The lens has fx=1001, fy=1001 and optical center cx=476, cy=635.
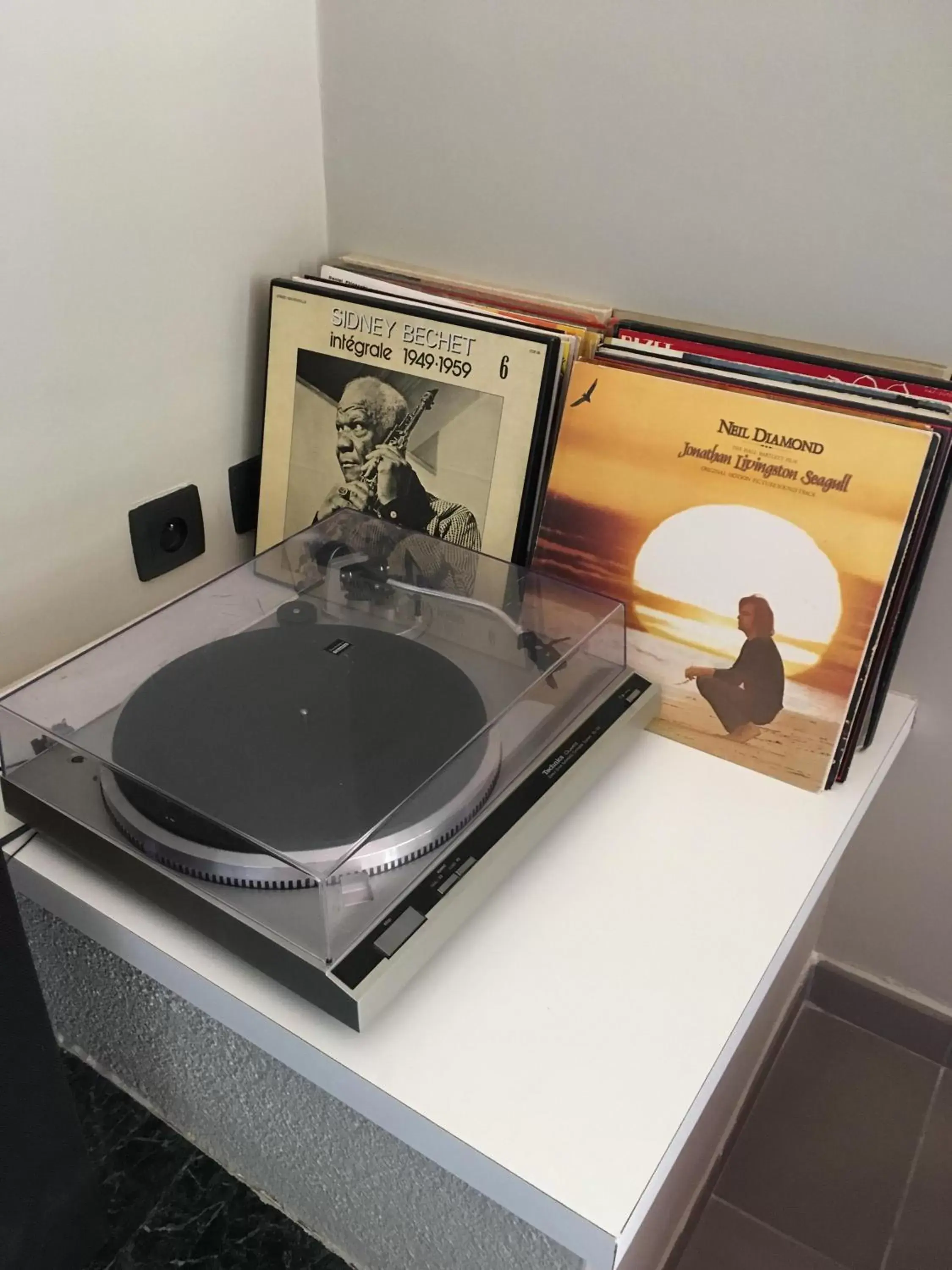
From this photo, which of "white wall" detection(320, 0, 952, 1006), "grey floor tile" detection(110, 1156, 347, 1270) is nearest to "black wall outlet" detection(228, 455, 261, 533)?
"white wall" detection(320, 0, 952, 1006)

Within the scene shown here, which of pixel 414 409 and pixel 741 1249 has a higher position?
pixel 414 409

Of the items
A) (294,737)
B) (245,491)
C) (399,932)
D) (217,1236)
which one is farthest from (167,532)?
(217,1236)

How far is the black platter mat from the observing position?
68 centimetres

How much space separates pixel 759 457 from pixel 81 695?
0.58m

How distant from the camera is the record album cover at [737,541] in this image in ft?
2.53

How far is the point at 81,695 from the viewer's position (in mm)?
817

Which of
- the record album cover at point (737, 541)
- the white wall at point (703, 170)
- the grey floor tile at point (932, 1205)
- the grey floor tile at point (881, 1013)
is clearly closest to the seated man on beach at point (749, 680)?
the record album cover at point (737, 541)

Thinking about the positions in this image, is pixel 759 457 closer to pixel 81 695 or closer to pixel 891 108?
pixel 891 108

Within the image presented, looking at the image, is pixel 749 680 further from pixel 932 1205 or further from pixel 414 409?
pixel 932 1205

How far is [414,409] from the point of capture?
97 centimetres

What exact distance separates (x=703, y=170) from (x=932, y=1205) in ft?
3.48

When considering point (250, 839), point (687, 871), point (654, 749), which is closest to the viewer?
point (250, 839)

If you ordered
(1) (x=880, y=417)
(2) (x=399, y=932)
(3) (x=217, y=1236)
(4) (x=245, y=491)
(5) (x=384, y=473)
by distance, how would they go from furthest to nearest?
1. (4) (x=245, y=491)
2. (5) (x=384, y=473)
3. (3) (x=217, y=1236)
4. (1) (x=880, y=417)
5. (2) (x=399, y=932)

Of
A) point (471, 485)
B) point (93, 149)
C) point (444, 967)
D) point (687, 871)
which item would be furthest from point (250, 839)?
point (93, 149)
